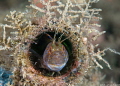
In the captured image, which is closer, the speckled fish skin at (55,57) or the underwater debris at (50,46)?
the underwater debris at (50,46)

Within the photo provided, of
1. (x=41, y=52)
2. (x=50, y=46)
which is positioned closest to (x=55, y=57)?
(x=50, y=46)

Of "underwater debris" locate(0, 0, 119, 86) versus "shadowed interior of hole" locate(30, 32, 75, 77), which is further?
"shadowed interior of hole" locate(30, 32, 75, 77)

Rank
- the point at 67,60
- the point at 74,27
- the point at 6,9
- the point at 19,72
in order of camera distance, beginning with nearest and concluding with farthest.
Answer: the point at 19,72, the point at 74,27, the point at 67,60, the point at 6,9

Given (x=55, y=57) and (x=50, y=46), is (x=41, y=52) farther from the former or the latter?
(x=55, y=57)

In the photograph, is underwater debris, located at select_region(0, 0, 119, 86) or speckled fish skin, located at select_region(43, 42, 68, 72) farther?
speckled fish skin, located at select_region(43, 42, 68, 72)

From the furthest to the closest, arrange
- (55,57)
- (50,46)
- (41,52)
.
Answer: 1. (41,52)
2. (50,46)
3. (55,57)

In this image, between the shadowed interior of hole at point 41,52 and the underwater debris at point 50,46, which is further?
the shadowed interior of hole at point 41,52

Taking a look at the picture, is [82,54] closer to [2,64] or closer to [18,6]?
[2,64]

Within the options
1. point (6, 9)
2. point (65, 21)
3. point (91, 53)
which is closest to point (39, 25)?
point (65, 21)
